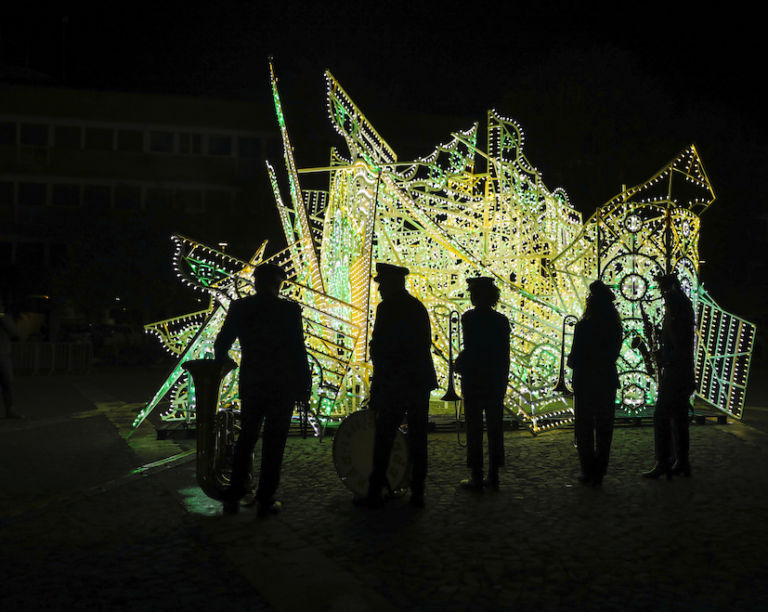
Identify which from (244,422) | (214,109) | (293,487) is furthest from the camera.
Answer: (214,109)

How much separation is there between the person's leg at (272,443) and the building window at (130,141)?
35083 mm

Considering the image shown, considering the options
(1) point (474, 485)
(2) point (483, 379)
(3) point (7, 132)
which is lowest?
(1) point (474, 485)

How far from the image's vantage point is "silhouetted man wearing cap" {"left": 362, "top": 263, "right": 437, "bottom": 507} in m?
5.83

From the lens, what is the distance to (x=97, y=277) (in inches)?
1114

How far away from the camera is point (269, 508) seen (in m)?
5.67

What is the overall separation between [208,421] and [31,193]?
35.4 meters

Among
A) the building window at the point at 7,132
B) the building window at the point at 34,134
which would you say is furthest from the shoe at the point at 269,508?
the building window at the point at 7,132

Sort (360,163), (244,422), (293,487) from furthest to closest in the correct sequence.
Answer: (360,163) → (293,487) → (244,422)

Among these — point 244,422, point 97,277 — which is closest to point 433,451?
point 244,422

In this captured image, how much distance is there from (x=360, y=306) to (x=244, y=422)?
4359mm

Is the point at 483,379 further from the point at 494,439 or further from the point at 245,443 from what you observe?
the point at 245,443

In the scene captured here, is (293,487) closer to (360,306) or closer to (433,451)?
(433,451)

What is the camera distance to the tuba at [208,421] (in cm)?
562

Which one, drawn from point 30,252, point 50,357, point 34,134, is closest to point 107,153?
point 34,134
